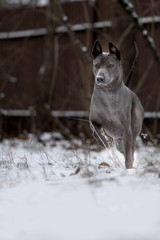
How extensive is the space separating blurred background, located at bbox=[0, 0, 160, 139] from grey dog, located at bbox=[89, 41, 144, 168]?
154 inches

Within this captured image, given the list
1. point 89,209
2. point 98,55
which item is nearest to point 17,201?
point 89,209

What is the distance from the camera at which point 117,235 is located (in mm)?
1821

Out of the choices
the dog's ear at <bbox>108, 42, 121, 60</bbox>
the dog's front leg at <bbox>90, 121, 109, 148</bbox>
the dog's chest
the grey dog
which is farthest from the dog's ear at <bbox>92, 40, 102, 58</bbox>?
the dog's front leg at <bbox>90, 121, 109, 148</bbox>

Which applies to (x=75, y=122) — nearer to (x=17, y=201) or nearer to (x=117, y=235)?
(x=17, y=201)

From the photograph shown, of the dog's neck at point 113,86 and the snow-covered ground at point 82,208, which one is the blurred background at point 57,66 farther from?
the snow-covered ground at point 82,208

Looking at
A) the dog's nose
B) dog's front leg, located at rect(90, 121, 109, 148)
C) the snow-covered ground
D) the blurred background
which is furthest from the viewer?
the blurred background

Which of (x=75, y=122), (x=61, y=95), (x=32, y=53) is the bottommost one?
(x=75, y=122)

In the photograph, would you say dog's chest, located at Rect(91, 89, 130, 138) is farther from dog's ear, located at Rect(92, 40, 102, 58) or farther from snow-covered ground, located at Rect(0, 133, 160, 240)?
snow-covered ground, located at Rect(0, 133, 160, 240)

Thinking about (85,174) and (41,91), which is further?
(41,91)

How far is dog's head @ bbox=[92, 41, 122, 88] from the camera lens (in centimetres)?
333

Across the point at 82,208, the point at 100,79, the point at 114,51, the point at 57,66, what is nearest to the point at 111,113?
the point at 100,79

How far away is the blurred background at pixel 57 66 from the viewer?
336 inches

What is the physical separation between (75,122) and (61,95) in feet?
2.48

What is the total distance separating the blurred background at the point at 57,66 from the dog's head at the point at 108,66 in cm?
397
